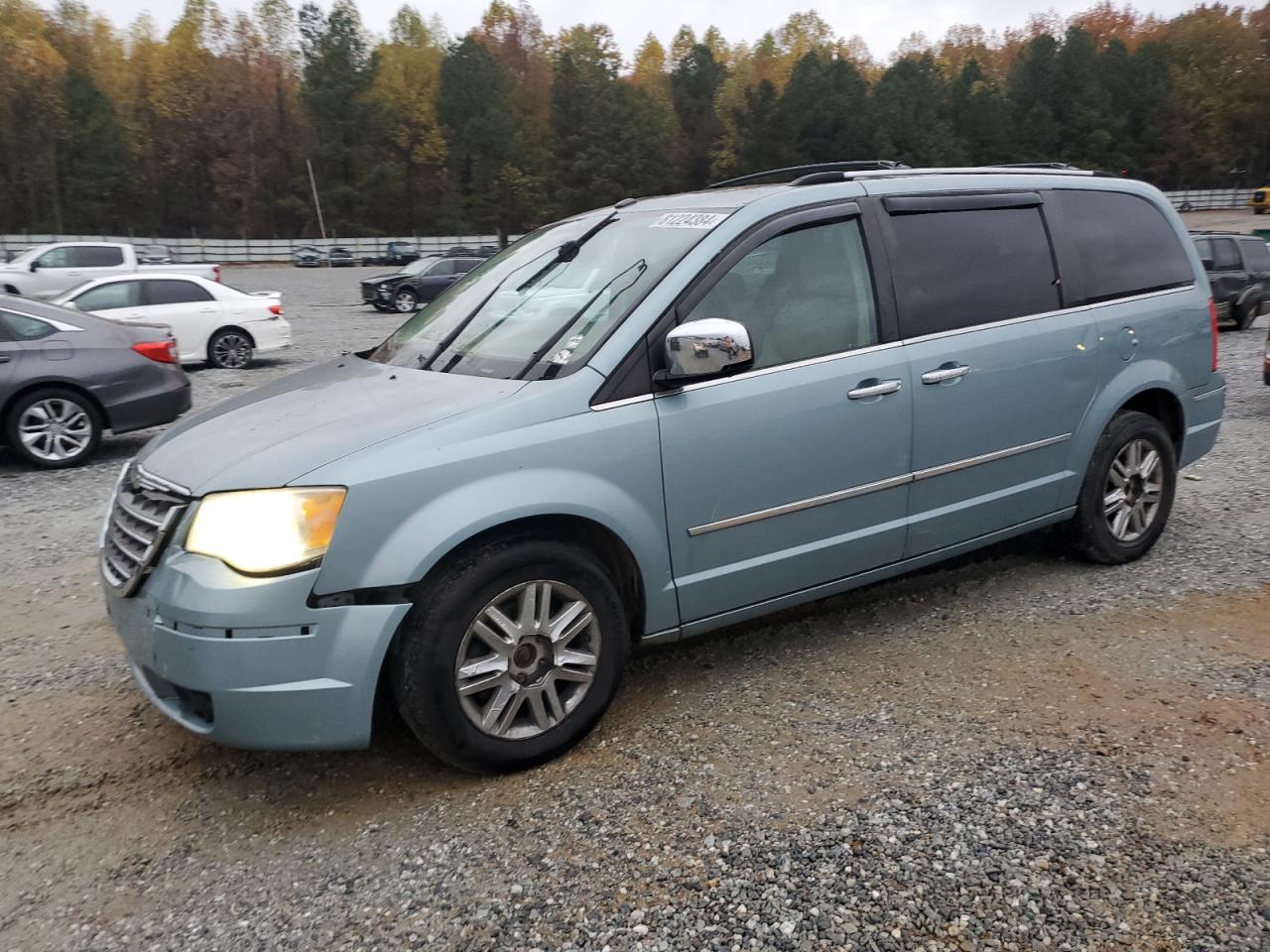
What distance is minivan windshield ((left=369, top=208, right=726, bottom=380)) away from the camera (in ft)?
11.9

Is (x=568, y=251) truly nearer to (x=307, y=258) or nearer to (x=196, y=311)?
(x=196, y=311)

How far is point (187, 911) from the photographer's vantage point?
274 centimetres

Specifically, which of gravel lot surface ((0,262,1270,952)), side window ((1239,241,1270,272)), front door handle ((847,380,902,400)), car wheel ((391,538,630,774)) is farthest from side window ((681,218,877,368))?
side window ((1239,241,1270,272))

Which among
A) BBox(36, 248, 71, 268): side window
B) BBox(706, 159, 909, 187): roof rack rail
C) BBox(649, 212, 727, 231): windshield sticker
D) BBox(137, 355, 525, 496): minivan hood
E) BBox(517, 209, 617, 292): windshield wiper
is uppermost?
BBox(36, 248, 71, 268): side window

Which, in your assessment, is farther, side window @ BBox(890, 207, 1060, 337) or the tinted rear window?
the tinted rear window

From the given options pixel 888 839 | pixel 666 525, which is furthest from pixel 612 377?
pixel 888 839

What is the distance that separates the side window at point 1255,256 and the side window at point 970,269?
15249mm

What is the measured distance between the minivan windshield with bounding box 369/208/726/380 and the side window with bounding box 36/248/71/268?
20.0 m

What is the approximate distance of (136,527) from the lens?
3320 millimetres

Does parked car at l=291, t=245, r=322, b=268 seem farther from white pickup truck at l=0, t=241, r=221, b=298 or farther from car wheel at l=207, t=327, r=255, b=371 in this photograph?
car wheel at l=207, t=327, r=255, b=371

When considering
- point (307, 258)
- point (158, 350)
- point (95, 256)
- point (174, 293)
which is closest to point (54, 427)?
point (158, 350)

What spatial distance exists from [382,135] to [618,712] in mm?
76790

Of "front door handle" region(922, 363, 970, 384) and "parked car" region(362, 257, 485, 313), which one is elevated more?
"front door handle" region(922, 363, 970, 384)

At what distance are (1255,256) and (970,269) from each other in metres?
16.0
